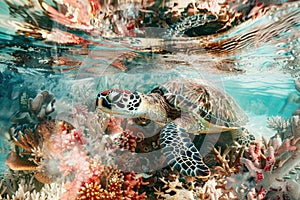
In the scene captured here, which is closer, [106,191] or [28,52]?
[106,191]

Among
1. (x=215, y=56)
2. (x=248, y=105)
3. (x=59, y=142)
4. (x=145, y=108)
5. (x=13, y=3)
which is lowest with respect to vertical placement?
(x=248, y=105)

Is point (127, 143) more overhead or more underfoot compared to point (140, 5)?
more underfoot

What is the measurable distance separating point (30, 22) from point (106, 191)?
352 cm

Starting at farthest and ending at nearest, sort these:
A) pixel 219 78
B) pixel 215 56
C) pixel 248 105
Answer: pixel 248 105
pixel 219 78
pixel 215 56

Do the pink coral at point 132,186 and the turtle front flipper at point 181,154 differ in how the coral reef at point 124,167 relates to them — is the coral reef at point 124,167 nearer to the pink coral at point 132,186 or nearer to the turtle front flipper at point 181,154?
the pink coral at point 132,186

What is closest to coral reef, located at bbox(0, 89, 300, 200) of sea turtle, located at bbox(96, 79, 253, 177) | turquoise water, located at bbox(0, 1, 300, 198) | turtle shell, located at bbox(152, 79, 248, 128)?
sea turtle, located at bbox(96, 79, 253, 177)

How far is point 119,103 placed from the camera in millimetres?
4207

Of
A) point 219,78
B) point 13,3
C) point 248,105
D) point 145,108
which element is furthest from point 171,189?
point 248,105

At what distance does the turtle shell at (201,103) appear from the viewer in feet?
16.9

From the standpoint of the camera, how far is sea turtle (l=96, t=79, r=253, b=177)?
12.3 feet

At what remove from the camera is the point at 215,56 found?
710cm

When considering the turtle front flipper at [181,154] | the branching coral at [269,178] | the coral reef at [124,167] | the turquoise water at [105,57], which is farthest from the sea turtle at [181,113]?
the turquoise water at [105,57]

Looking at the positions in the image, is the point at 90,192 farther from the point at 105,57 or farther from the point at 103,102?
the point at 105,57

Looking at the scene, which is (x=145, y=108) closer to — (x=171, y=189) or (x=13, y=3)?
(x=171, y=189)
